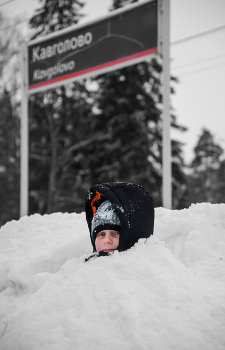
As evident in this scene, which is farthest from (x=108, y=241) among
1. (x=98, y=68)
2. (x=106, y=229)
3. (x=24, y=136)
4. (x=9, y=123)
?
(x=9, y=123)

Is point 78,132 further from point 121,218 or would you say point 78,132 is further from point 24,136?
point 121,218

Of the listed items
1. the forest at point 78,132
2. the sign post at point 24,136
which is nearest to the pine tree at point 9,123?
the forest at point 78,132

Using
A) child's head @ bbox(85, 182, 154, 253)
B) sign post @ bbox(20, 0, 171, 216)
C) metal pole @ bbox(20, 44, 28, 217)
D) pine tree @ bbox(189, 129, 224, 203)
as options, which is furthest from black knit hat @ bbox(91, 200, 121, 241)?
pine tree @ bbox(189, 129, 224, 203)

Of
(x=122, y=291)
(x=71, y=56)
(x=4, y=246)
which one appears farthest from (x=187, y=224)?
(x=71, y=56)

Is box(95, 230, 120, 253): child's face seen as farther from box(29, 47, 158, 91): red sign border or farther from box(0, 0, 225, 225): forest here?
box(0, 0, 225, 225): forest

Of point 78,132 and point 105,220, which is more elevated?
point 78,132

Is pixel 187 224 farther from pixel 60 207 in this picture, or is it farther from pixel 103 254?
pixel 60 207

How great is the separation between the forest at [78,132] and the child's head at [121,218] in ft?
40.3

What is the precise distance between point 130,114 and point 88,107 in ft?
8.97

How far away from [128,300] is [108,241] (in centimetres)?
64

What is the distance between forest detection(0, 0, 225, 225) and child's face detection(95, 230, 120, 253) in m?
12.3

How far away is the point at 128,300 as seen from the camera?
2.34m

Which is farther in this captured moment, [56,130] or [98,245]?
[56,130]

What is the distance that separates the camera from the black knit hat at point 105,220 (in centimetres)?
292
